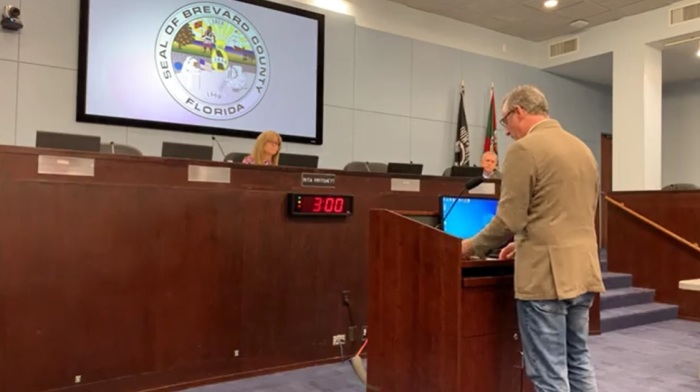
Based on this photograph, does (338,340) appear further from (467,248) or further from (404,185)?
(467,248)

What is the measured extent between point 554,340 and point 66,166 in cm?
245

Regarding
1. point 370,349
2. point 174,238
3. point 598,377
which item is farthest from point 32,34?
point 598,377

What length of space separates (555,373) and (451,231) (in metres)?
0.88

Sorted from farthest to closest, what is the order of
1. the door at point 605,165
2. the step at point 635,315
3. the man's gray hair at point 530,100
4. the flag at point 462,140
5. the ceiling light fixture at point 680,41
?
the door at point 605,165
the flag at point 462,140
the ceiling light fixture at point 680,41
the step at point 635,315
the man's gray hair at point 530,100

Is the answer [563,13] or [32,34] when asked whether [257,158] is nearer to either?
[32,34]

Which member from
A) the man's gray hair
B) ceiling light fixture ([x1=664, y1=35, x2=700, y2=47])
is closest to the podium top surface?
the man's gray hair

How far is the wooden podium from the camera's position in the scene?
2.24 meters

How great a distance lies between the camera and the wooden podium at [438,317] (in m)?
2.24

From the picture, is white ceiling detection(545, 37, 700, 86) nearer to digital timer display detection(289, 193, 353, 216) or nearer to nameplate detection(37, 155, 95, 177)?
digital timer display detection(289, 193, 353, 216)

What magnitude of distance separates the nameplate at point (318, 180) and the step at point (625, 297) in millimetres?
3364

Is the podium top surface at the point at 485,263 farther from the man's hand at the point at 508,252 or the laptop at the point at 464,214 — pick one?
the laptop at the point at 464,214

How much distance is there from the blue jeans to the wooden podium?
18cm

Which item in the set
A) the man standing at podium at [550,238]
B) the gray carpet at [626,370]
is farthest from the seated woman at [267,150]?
the man standing at podium at [550,238]

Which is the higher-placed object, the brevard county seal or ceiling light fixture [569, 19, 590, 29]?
ceiling light fixture [569, 19, 590, 29]
